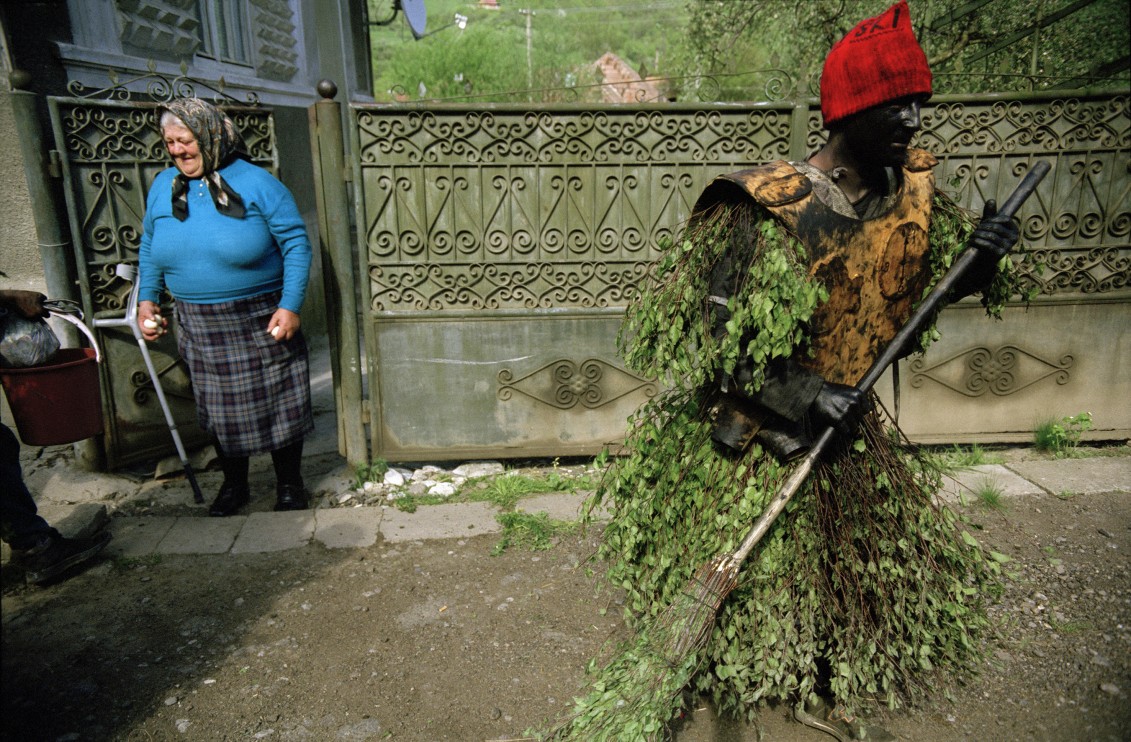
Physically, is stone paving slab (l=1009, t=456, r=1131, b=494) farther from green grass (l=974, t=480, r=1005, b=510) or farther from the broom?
the broom

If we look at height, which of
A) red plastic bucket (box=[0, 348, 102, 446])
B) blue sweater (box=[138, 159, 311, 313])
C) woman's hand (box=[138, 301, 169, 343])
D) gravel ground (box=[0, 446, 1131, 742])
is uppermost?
blue sweater (box=[138, 159, 311, 313])

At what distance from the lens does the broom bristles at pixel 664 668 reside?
2.36m

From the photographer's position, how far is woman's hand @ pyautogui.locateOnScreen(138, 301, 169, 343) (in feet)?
14.4

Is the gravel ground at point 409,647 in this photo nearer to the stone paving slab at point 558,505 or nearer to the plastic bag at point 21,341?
the stone paving slab at point 558,505

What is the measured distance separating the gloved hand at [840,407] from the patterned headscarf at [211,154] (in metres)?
3.09

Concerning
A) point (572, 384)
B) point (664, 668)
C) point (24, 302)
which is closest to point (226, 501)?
point (24, 302)

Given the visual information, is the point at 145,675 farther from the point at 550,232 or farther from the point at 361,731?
the point at 550,232

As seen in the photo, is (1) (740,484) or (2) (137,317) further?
(2) (137,317)

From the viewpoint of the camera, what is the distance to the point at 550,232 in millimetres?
4781

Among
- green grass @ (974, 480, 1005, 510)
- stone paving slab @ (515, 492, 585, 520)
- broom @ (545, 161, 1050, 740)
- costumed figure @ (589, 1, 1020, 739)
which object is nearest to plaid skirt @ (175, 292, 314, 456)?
stone paving slab @ (515, 492, 585, 520)

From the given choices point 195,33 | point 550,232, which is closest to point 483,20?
point 195,33

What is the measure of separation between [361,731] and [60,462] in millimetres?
3311

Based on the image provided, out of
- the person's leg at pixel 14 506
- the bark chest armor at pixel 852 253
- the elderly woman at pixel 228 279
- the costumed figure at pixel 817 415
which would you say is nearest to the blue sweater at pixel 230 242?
the elderly woman at pixel 228 279

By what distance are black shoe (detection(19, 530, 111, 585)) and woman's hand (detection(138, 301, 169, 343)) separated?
1.16m
